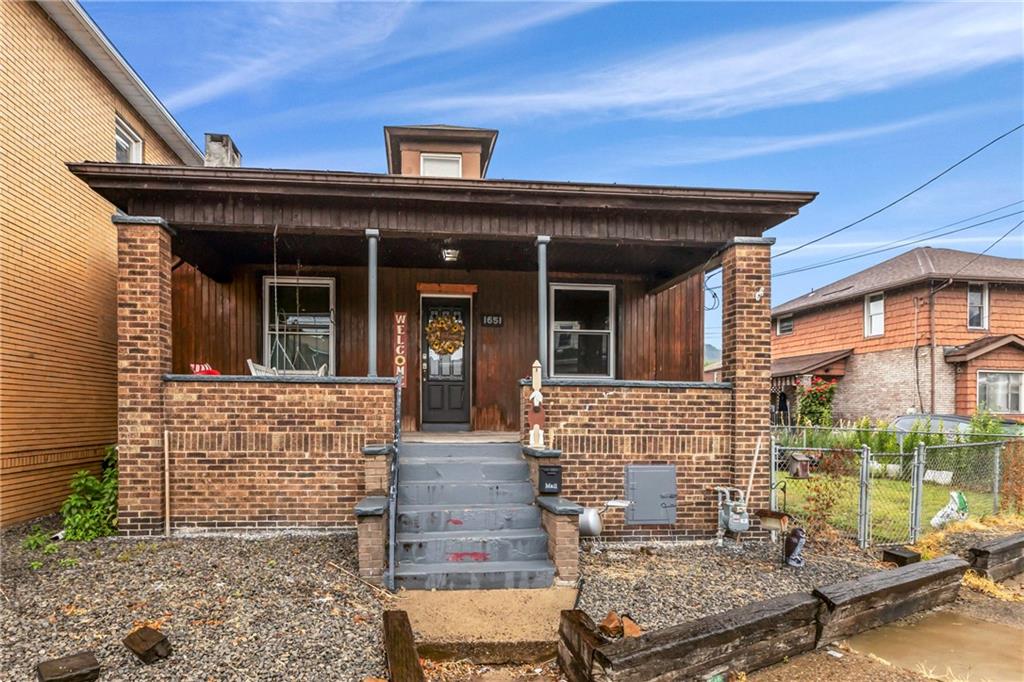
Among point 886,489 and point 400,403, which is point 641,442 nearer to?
point 400,403

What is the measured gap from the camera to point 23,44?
6.95 meters

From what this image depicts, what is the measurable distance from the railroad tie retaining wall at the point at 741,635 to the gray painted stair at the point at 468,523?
1452 millimetres

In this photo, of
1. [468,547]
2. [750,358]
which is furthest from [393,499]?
[750,358]

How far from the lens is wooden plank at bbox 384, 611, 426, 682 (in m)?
3.13

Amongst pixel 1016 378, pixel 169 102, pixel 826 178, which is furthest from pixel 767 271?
pixel 826 178

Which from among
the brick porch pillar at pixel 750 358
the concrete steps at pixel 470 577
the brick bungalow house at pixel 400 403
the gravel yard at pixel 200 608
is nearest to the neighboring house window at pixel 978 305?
the brick bungalow house at pixel 400 403

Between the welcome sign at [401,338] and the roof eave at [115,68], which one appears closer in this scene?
the roof eave at [115,68]

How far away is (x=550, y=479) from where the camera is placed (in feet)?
19.1

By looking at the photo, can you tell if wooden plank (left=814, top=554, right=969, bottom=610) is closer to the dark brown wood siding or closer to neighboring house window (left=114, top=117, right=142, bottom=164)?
the dark brown wood siding

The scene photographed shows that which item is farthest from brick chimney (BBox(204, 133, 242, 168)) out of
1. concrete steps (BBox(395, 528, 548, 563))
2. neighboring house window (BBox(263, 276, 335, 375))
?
concrete steps (BBox(395, 528, 548, 563))

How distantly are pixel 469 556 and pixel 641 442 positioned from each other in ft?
7.97

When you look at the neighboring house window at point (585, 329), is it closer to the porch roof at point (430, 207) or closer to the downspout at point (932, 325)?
the porch roof at point (430, 207)

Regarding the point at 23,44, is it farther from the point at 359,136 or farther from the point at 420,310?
the point at 359,136

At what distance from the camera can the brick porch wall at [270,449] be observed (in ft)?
19.9
